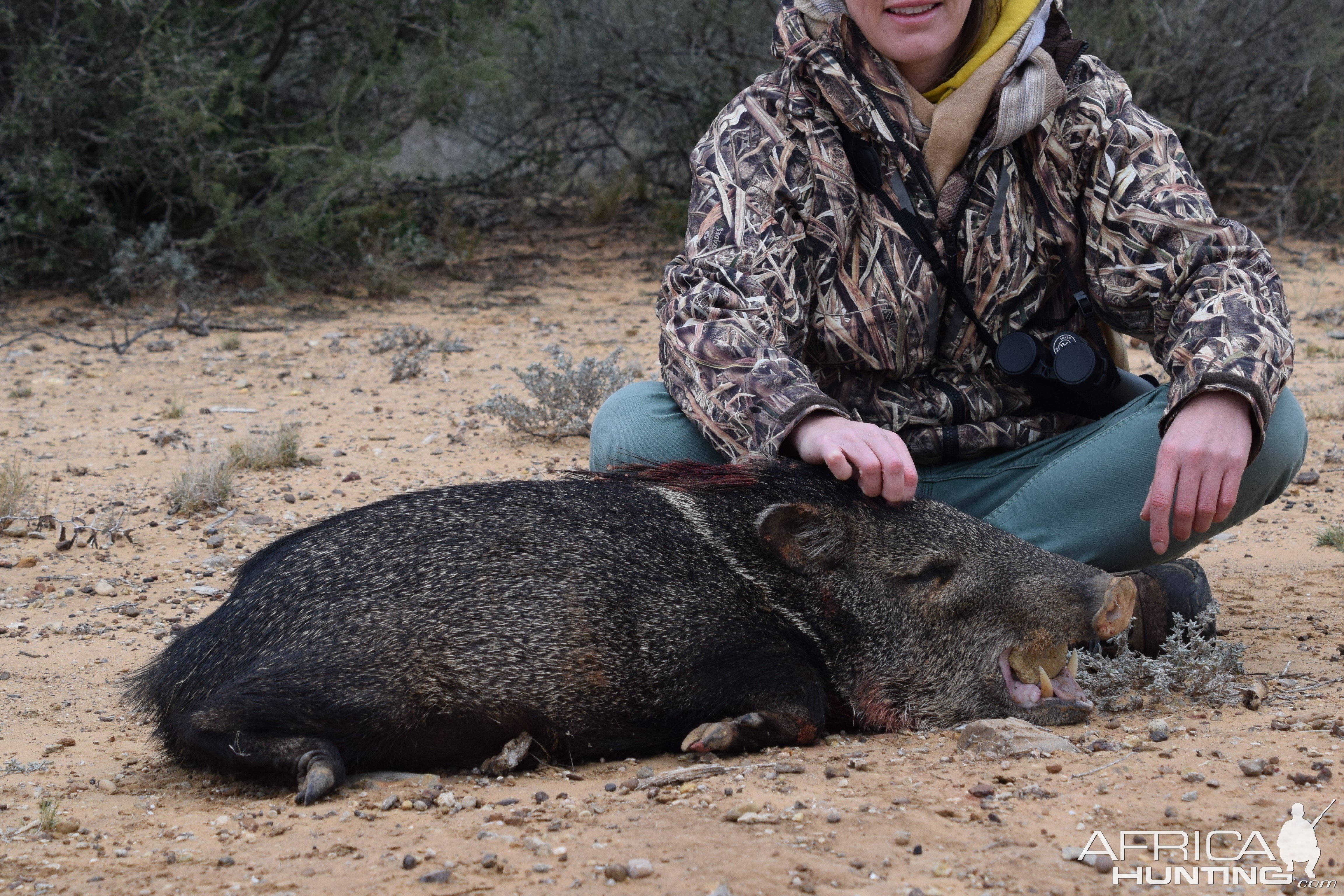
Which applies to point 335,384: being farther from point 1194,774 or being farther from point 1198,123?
point 1198,123

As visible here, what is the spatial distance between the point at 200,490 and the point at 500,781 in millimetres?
2481

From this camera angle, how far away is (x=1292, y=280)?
8633 millimetres

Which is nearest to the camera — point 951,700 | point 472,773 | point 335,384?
point 472,773

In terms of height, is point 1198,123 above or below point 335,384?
above

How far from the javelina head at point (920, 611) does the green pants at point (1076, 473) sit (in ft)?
1.09

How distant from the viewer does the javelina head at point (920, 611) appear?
278 cm

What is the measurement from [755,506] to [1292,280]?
7.15 meters

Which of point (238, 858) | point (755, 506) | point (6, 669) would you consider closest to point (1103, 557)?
point (755, 506)

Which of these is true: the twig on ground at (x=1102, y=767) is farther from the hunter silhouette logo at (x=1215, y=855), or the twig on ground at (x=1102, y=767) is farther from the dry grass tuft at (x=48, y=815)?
the dry grass tuft at (x=48, y=815)

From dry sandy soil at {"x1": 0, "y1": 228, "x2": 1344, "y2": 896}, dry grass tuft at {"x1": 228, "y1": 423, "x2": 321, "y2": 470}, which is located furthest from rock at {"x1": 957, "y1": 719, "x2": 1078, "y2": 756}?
dry grass tuft at {"x1": 228, "y1": 423, "x2": 321, "y2": 470}

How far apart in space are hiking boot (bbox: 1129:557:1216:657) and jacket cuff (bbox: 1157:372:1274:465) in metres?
0.47

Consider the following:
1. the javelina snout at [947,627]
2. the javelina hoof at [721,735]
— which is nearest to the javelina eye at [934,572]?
the javelina snout at [947,627]

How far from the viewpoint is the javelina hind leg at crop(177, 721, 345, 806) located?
2.41 metres

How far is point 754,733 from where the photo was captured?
2.59 metres
